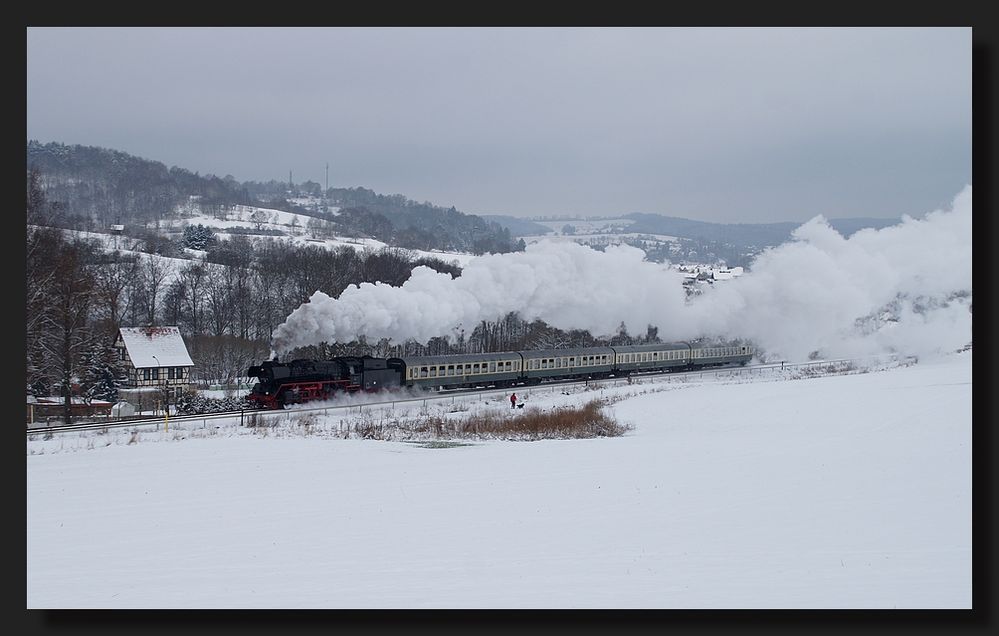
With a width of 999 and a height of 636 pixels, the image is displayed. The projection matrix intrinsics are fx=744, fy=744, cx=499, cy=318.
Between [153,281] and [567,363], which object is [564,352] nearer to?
[567,363]

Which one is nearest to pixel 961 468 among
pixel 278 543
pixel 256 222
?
pixel 278 543

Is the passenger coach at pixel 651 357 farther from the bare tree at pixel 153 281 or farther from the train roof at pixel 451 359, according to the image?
the bare tree at pixel 153 281

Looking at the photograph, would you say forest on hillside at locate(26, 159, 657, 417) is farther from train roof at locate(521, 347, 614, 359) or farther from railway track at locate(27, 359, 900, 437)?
train roof at locate(521, 347, 614, 359)

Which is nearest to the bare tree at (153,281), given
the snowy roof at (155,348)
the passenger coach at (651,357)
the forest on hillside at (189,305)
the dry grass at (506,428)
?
the forest on hillside at (189,305)

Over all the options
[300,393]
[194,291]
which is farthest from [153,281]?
[300,393]

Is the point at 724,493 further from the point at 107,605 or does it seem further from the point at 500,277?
the point at 500,277

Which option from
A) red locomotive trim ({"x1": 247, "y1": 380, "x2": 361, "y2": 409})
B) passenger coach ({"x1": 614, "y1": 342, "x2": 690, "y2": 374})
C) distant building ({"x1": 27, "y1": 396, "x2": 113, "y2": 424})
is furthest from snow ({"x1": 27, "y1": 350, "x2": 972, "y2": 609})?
passenger coach ({"x1": 614, "y1": 342, "x2": 690, "y2": 374})
